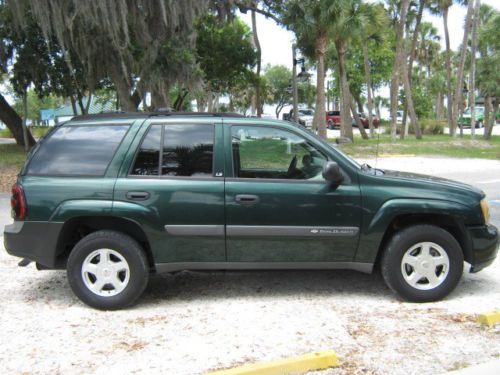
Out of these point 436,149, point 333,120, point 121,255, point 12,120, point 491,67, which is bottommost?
point 121,255

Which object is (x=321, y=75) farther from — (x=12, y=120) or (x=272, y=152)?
(x=272, y=152)

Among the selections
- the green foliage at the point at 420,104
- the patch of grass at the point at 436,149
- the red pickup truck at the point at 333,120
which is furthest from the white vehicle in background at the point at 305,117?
the patch of grass at the point at 436,149

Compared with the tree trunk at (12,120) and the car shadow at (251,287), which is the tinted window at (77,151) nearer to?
the car shadow at (251,287)

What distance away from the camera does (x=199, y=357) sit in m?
3.52

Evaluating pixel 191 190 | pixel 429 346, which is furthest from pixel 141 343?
pixel 429 346

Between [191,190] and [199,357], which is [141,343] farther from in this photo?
[191,190]

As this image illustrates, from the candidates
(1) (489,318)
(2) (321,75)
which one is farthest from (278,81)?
(1) (489,318)

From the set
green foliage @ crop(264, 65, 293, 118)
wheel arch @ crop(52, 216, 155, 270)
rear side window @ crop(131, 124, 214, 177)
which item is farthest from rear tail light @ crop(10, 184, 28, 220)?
green foliage @ crop(264, 65, 293, 118)

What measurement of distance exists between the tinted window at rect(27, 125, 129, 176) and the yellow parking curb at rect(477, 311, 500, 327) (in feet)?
11.0

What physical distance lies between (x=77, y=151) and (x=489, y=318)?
3.71 metres

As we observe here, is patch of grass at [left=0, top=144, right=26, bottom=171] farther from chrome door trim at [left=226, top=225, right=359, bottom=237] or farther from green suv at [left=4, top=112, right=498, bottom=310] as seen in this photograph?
chrome door trim at [left=226, top=225, right=359, bottom=237]

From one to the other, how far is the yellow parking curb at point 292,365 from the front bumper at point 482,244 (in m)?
1.84

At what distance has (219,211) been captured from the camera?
435cm

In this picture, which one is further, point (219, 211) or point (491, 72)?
point (491, 72)
